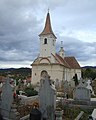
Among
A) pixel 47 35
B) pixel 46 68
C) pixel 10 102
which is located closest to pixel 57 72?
pixel 46 68

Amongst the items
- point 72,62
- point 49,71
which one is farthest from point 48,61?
point 72,62

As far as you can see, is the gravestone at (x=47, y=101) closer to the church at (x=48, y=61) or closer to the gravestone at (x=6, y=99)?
the gravestone at (x=6, y=99)

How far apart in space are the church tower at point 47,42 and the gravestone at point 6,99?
1588 inches

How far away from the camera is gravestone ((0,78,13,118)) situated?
1086 centimetres

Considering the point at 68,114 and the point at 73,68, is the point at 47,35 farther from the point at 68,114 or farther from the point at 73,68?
the point at 68,114

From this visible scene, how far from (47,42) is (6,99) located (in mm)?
42013

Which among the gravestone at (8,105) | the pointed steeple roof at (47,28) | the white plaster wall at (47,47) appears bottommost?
the gravestone at (8,105)

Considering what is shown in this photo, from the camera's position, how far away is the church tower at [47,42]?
Result: 52172mm

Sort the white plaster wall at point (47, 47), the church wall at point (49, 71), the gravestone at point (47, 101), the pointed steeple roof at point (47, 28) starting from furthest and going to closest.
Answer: the pointed steeple roof at point (47, 28) < the white plaster wall at point (47, 47) < the church wall at point (49, 71) < the gravestone at point (47, 101)

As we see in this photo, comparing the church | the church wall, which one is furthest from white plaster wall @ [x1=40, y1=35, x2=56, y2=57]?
the church wall

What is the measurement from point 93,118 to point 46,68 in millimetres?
41712

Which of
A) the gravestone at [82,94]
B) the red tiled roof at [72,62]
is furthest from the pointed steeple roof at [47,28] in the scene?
the gravestone at [82,94]

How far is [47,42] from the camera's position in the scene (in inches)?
2074

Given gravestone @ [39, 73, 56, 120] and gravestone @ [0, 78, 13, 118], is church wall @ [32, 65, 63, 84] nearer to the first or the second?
gravestone @ [0, 78, 13, 118]
